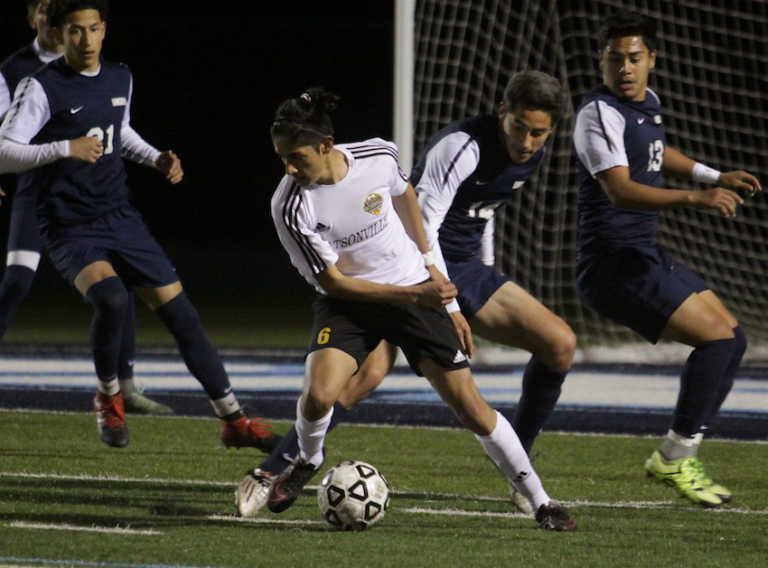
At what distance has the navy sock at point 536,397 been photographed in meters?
6.05

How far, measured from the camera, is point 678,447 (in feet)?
20.0

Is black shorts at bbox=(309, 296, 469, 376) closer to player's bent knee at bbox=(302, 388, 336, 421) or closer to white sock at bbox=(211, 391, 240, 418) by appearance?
player's bent knee at bbox=(302, 388, 336, 421)

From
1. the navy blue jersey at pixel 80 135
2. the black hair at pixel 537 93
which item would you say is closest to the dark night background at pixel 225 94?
the navy blue jersey at pixel 80 135

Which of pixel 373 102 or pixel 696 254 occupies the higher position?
pixel 696 254

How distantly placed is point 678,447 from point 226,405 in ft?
6.34

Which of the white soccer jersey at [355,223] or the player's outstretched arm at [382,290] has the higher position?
the white soccer jersey at [355,223]

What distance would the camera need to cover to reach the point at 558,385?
609 centimetres

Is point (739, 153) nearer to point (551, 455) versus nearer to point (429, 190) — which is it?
point (551, 455)

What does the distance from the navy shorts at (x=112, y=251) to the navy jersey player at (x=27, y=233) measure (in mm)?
600

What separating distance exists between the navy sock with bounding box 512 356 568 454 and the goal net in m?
5.19

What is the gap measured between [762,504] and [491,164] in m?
1.65

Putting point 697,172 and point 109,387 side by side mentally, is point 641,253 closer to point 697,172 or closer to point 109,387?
point 697,172

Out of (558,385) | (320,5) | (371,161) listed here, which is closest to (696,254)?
(558,385)

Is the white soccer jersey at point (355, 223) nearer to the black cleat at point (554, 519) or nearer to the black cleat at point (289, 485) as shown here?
the black cleat at point (289, 485)
